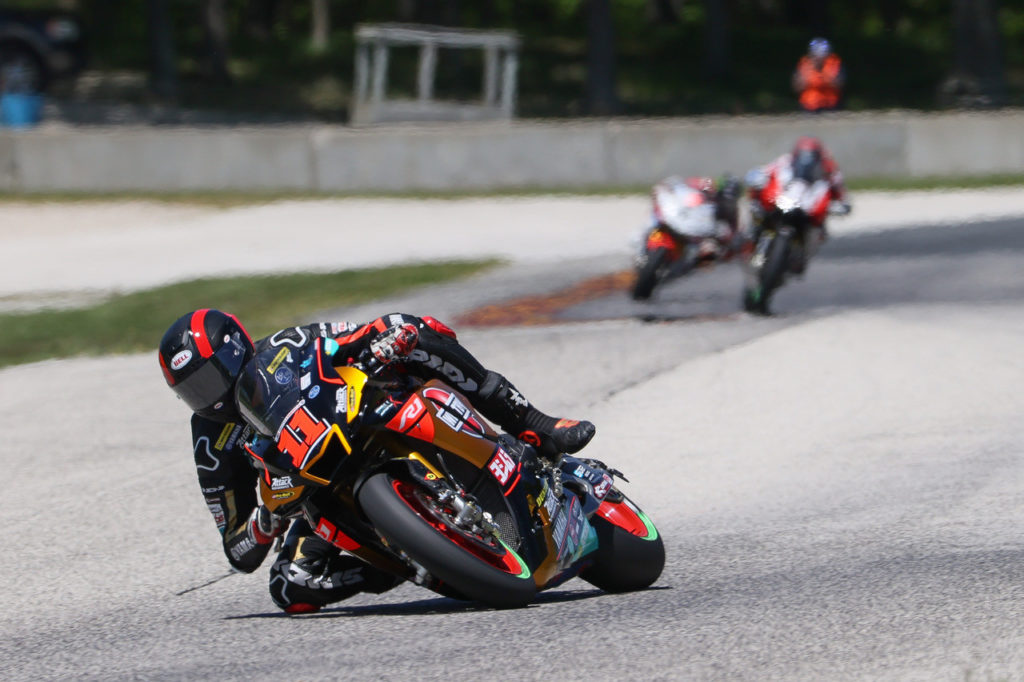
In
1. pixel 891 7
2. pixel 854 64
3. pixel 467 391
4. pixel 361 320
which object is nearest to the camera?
pixel 467 391

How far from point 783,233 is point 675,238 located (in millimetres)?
878

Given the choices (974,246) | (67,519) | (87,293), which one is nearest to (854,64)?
(974,246)

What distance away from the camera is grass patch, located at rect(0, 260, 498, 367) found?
12.7 metres

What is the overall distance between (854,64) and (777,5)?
11604 mm

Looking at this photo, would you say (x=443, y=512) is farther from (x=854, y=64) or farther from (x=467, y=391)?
(x=854, y=64)

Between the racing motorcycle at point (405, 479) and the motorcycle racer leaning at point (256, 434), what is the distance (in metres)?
0.11

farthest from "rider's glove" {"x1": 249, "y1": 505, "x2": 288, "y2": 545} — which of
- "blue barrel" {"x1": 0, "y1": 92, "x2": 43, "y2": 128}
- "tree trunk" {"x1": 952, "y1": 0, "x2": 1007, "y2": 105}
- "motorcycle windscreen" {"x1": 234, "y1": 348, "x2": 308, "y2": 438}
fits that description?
"blue barrel" {"x1": 0, "y1": 92, "x2": 43, "y2": 128}

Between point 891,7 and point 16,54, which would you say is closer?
point 16,54

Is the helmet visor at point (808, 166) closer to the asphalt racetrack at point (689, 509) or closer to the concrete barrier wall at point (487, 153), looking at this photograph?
the asphalt racetrack at point (689, 509)

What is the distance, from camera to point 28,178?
20.8 meters

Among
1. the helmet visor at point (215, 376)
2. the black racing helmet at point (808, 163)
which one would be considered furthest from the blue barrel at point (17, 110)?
the helmet visor at point (215, 376)

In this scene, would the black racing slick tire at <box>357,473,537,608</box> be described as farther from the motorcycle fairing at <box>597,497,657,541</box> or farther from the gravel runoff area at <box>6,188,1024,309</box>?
the gravel runoff area at <box>6,188,1024,309</box>

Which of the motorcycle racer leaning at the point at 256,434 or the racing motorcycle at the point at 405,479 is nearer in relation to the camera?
the racing motorcycle at the point at 405,479

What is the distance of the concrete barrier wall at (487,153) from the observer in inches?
754
